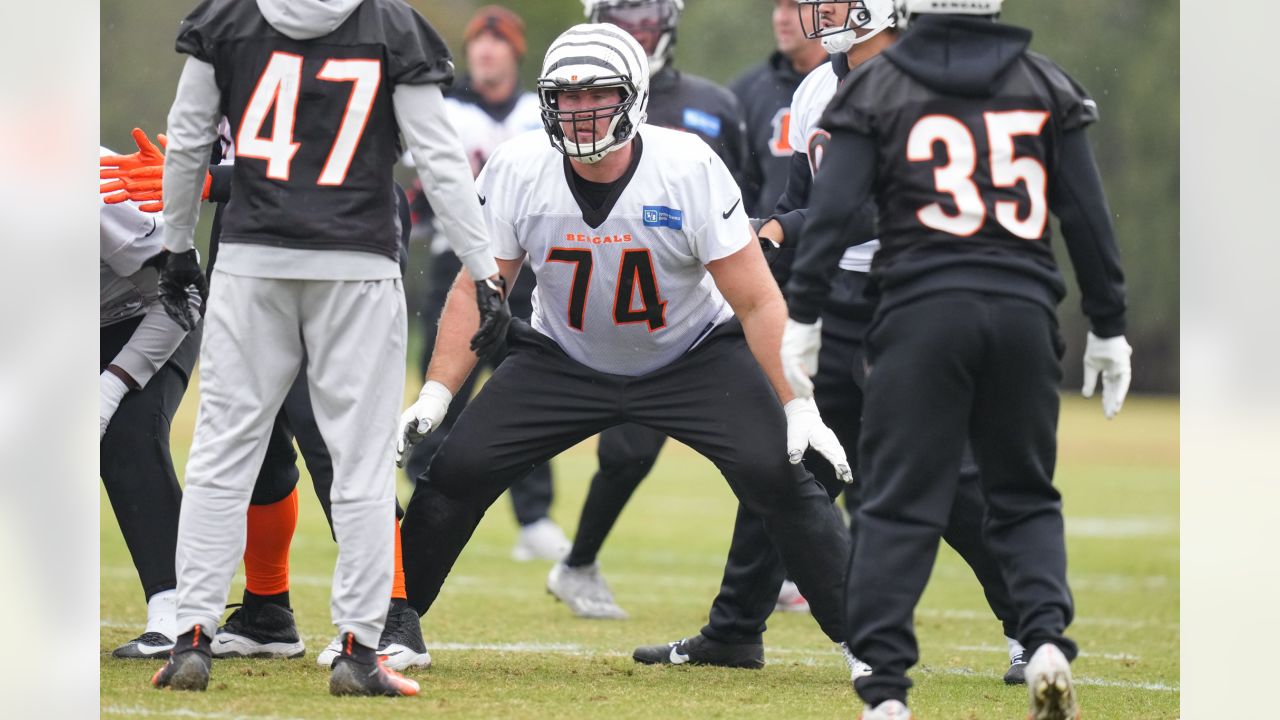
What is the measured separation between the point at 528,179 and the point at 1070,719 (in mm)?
2037

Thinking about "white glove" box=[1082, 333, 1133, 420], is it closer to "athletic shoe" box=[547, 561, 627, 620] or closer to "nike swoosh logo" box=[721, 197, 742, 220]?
"nike swoosh logo" box=[721, 197, 742, 220]

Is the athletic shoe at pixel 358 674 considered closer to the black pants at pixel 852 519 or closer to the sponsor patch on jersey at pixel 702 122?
the black pants at pixel 852 519

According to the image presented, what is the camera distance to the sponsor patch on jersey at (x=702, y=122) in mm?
6680

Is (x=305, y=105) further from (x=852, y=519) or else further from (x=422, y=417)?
(x=852, y=519)

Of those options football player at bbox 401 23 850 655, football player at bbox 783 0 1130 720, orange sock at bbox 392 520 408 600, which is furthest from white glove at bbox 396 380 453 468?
football player at bbox 783 0 1130 720

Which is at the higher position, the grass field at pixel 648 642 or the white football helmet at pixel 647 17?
the white football helmet at pixel 647 17

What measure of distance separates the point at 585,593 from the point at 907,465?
289 centimetres

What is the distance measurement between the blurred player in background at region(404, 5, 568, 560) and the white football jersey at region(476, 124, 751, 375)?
3282 mm

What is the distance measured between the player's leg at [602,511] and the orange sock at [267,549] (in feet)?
4.49

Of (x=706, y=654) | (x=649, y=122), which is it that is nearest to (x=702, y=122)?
(x=649, y=122)

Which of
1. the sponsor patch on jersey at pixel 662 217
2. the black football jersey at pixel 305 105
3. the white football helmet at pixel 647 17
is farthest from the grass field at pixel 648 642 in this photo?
the white football helmet at pixel 647 17

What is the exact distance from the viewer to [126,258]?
4.81 m

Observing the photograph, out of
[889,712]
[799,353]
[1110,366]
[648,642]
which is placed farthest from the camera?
[648,642]
